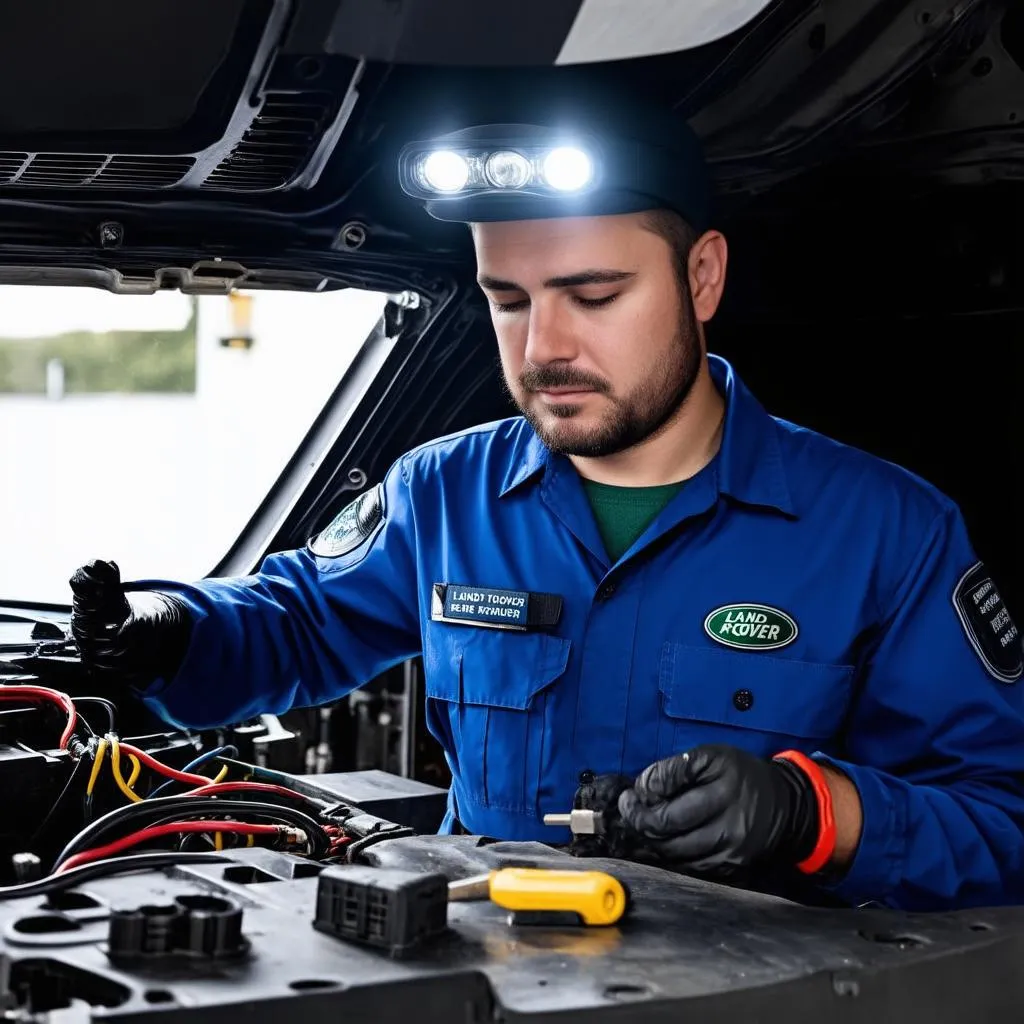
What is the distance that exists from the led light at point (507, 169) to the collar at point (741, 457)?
46cm

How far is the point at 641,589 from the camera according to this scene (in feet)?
6.46

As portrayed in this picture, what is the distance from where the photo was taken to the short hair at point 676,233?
6.41ft

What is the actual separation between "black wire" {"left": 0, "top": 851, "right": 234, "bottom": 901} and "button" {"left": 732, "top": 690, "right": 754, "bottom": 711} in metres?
0.78

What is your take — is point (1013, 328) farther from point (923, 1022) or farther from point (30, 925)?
point (30, 925)

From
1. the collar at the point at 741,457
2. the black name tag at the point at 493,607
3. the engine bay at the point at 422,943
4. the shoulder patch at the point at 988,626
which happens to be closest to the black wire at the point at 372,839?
the engine bay at the point at 422,943

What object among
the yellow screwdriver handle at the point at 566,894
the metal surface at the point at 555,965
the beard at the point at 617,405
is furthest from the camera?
the beard at the point at 617,405

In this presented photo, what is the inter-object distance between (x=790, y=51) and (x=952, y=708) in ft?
3.08

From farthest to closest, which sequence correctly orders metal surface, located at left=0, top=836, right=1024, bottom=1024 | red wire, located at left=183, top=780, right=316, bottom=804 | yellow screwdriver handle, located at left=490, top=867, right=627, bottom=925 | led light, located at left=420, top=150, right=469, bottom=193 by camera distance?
led light, located at left=420, top=150, right=469, bottom=193
red wire, located at left=183, top=780, right=316, bottom=804
yellow screwdriver handle, located at left=490, top=867, right=627, bottom=925
metal surface, located at left=0, top=836, right=1024, bottom=1024

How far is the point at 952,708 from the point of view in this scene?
1.81 m

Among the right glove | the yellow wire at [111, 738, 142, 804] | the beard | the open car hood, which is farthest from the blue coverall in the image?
the open car hood

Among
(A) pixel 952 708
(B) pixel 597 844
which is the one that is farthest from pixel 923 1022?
(A) pixel 952 708

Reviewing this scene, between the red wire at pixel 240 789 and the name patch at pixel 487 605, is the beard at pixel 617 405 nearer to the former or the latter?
the name patch at pixel 487 605

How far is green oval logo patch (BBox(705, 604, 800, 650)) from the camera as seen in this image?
75.9 inches

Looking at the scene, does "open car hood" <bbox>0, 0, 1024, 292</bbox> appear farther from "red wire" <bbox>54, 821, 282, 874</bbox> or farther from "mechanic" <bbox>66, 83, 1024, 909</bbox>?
"red wire" <bbox>54, 821, 282, 874</bbox>
